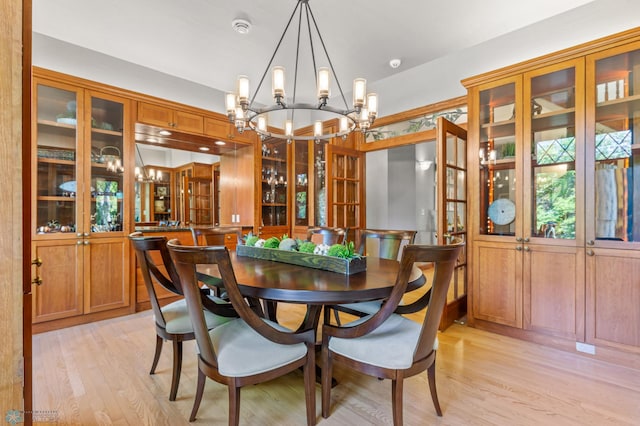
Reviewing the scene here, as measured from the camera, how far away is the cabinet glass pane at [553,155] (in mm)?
2510

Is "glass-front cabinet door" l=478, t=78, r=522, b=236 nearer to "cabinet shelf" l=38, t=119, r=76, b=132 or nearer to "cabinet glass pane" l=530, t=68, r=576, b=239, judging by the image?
"cabinet glass pane" l=530, t=68, r=576, b=239

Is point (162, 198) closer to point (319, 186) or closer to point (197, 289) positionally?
point (319, 186)

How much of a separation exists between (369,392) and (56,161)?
3.51 meters

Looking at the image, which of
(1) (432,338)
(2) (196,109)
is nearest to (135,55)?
(2) (196,109)

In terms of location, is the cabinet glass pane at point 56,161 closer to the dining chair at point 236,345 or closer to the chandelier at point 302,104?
the chandelier at point 302,104

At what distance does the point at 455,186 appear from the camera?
3010 mm

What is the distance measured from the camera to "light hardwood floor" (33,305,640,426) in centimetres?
166

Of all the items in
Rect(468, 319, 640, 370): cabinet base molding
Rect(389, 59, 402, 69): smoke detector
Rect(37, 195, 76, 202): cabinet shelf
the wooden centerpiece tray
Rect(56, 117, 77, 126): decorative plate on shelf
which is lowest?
Rect(468, 319, 640, 370): cabinet base molding

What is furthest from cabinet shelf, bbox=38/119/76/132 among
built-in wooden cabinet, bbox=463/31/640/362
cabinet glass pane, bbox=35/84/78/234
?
built-in wooden cabinet, bbox=463/31/640/362

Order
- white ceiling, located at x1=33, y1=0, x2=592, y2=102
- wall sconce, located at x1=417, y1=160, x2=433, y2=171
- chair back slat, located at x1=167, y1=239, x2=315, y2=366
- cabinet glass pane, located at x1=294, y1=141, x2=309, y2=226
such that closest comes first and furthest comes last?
chair back slat, located at x1=167, y1=239, x2=315, y2=366 < white ceiling, located at x1=33, y1=0, x2=592, y2=102 < cabinet glass pane, located at x1=294, y1=141, x2=309, y2=226 < wall sconce, located at x1=417, y1=160, x2=433, y2=171

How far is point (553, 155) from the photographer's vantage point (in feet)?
8.56

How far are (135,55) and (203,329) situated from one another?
3.09 metres

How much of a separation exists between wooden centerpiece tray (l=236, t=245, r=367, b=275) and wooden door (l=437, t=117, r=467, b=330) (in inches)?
51.3

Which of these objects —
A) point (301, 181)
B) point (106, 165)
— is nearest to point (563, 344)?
point (301, 181)
